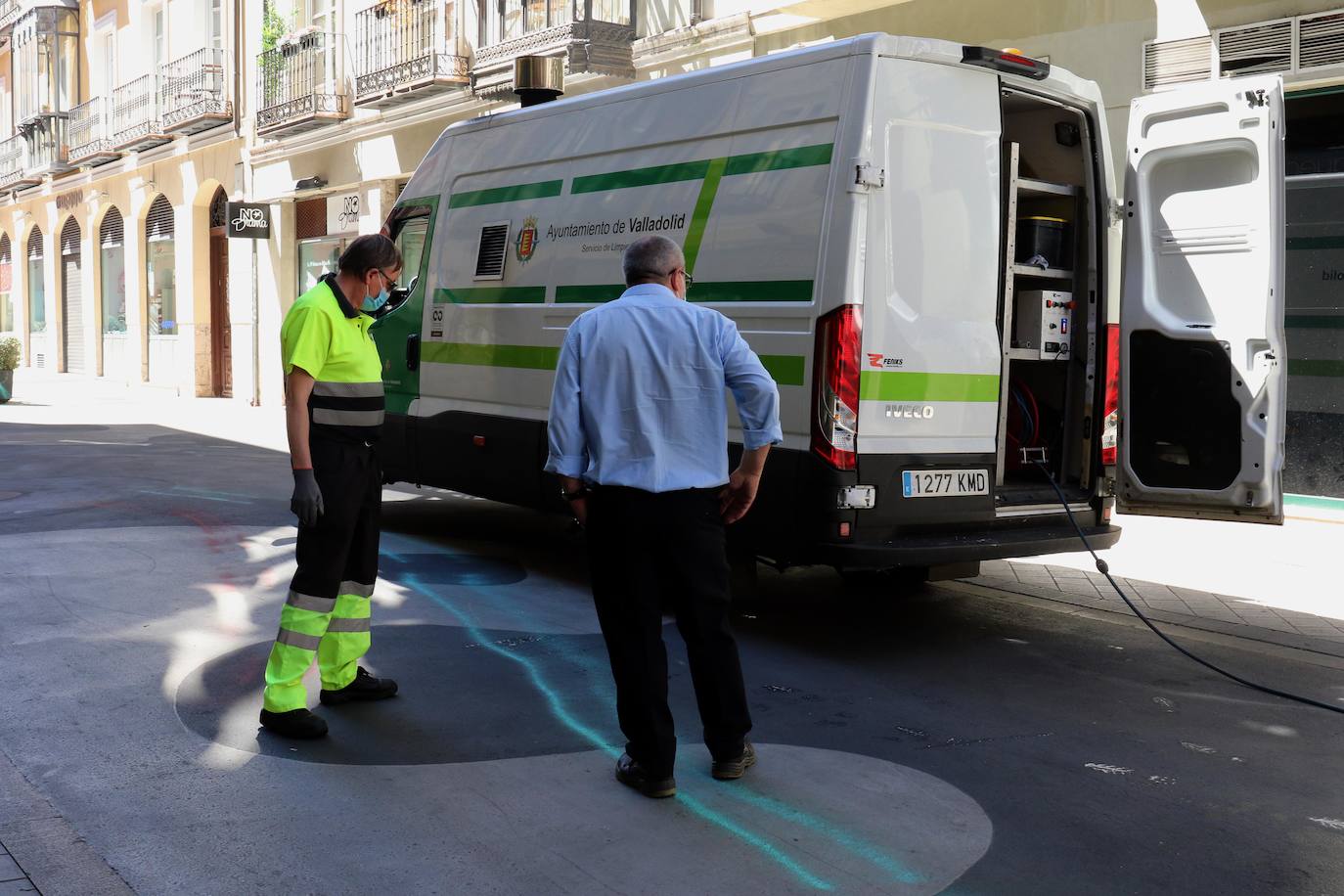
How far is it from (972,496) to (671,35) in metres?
10.2

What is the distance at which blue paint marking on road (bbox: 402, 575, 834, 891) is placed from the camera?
3693 mm

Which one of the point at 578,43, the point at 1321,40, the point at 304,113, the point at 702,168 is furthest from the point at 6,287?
the point at 702,168

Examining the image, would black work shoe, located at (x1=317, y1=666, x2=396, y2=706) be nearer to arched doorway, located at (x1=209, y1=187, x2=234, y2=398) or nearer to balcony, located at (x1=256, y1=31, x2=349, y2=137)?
balcony, located at (x1=256, y1=31, x2=349, y2=137)

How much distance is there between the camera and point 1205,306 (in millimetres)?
6703

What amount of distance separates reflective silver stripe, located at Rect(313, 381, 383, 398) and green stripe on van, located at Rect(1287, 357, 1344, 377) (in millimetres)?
8588

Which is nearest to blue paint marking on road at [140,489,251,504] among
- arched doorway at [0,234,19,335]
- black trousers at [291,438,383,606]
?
black trousers at [291,438,383,606]

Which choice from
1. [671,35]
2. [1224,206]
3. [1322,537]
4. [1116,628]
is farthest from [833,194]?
[671,35]

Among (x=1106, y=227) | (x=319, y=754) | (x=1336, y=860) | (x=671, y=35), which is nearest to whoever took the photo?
(x=1336, y=860)

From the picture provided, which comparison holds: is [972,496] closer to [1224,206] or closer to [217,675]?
[1224,206]

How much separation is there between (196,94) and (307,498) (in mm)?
23641

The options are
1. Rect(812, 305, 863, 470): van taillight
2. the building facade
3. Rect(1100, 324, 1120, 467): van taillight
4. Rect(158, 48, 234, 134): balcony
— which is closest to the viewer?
Rect(812, 305, 863, 470): van taillight

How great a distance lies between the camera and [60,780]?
13.8 ft

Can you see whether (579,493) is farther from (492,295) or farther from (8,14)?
(8,14)

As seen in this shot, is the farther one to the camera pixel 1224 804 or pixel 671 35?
pixel 671 35
